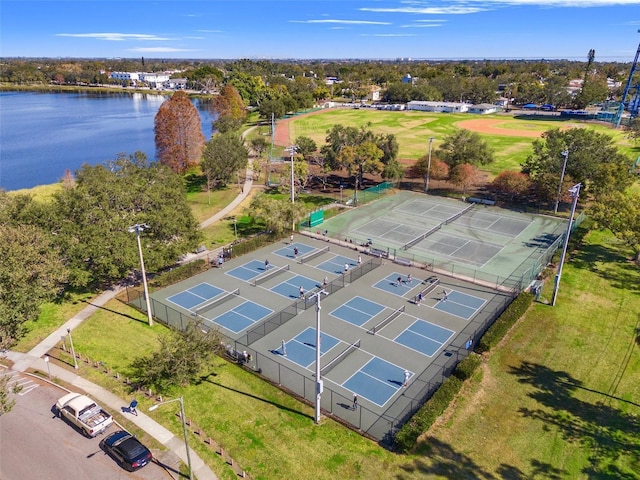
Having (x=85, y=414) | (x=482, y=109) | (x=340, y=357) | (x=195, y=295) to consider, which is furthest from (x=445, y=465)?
(x=482, y=109)

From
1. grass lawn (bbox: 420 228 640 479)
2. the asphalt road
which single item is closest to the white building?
grass lawn (bbox: 420 228 640 479)

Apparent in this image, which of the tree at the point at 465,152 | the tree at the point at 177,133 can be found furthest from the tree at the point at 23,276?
the tree at the point at 465,152

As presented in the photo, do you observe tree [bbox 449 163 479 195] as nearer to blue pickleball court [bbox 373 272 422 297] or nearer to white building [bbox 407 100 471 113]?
blue pickleball court [bbox 373 272 422 297]

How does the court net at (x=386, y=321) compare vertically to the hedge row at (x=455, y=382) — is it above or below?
below

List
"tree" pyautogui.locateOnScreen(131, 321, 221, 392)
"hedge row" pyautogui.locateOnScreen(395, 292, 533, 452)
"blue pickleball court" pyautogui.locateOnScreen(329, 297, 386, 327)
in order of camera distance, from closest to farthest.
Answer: "hedge row" pyautogui.locateOnScreen(395, 292, 533, 452)
"tree" pyautogui.locateOnScreen(131, 321, 221, 392)
"blue pickleball court" pyautogui.locateOnScreen(329, 297, 386, 327)

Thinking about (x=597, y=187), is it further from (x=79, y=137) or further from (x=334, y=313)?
(x=79, y=137)

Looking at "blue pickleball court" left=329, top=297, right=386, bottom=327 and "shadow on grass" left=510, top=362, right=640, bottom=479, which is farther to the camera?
"blue pickleball court" left=329, top=297, right=386, bottom=327

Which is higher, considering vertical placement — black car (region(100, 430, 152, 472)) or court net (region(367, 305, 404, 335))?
black car (region(100, 430, 152, 472))

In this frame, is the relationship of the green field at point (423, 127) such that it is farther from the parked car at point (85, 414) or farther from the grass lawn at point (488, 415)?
the parked car at point (85, 414)
